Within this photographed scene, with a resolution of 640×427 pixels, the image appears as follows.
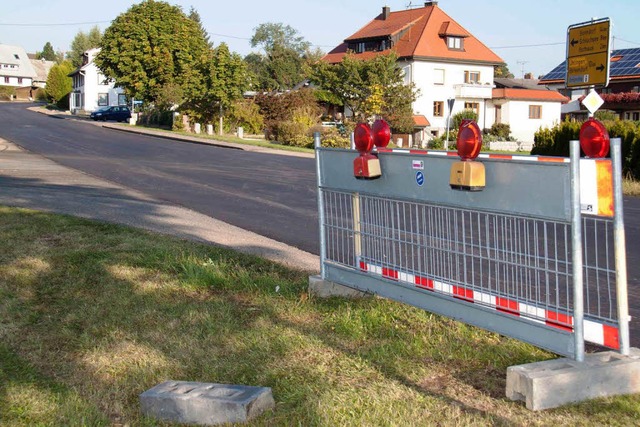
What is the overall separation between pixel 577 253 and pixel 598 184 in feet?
1.29

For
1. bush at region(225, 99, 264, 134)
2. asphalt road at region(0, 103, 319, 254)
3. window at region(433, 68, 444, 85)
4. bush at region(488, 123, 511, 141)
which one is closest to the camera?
asphalt road at region(0, 103, 319, 254)

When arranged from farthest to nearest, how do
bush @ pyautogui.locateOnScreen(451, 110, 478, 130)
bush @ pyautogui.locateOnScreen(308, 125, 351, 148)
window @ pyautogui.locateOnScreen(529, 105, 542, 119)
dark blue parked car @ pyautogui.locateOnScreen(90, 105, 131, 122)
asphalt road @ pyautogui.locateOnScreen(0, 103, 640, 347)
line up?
window @ pyautogui.locateOnScreen(529, 105, 542, 119)
dark blue parked car @ pyautogui.locateOnScreen(90, 105, 131, 122)
bush @ pyautogui.locateOnScreen(451, 110, 478, 130)
bush @ pyautogui.locateOnScreen(308, 125, 351, 148)
asphalt road @ pyautogui.locateOnScreen(0, 103, 640, 347)

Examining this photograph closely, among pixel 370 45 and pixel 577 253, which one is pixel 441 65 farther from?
pixel 577 253

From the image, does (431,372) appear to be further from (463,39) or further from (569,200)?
(463,39)

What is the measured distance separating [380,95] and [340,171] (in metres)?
44.3

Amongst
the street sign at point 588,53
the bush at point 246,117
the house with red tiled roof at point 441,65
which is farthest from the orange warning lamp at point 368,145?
the house with red tiled roof at point 441,65

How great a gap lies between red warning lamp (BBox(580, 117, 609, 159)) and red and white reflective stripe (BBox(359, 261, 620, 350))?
96 centimetres

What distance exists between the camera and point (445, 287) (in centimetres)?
525

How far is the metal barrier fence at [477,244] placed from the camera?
4.33m

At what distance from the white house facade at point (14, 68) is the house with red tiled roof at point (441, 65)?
92.0 metres

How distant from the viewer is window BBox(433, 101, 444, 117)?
62.4 metres

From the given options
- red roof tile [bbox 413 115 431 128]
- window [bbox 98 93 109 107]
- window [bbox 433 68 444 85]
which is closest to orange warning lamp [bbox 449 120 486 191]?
red roof tile [bbox 413 115 431 128]

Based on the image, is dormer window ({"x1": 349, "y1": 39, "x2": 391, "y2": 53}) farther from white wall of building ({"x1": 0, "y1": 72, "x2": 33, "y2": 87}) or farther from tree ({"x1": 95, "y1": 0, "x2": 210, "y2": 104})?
white wall of building ({"x1": 0, "y1": 72, "x2": 33, "y2": 87})

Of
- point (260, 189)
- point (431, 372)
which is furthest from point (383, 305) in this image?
point (260, 189)
